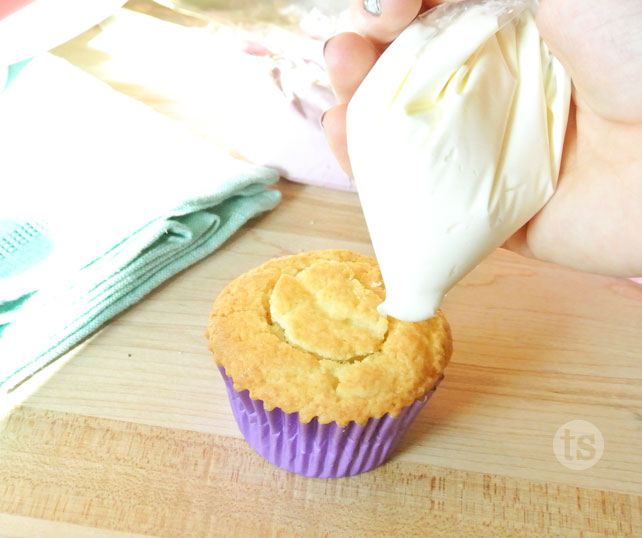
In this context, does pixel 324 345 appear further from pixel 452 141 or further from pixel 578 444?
pixel 578 444

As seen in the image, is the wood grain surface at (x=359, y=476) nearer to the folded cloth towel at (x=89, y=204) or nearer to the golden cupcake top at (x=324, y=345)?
the folded cloth towel at (x=89, y=204)

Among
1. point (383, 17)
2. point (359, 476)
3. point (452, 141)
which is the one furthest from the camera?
point (359, 476)

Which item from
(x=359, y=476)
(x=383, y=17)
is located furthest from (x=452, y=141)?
(x=359, y=476)

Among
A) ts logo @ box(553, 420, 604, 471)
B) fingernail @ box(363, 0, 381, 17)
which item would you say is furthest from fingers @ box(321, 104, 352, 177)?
ts logo @ box(553, 420, 604, 471)

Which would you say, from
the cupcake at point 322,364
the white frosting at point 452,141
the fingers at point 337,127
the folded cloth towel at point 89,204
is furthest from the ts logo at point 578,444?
the folded cloth towel at point 89,204

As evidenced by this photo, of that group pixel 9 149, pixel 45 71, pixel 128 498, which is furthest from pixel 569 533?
pixel 45 71

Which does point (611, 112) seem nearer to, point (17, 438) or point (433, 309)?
point (433, 309)
